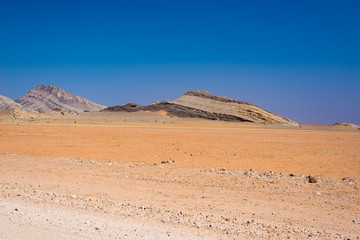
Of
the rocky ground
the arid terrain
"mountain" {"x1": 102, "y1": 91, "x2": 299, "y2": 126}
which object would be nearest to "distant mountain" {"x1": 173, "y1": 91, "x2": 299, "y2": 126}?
"mountain" {"x1": 102, "y1": 91, "x2": 299, "y2": 126}

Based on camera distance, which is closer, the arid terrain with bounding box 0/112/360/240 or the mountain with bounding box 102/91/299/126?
the arid terrain with bounding box 0/112/360/240

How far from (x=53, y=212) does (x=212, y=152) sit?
1540cm

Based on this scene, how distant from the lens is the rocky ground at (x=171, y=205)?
6.19m

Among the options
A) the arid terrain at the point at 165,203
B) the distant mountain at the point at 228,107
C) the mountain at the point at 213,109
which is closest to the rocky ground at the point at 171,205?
the arid terrain at the point at 165,203

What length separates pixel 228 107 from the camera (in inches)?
3196

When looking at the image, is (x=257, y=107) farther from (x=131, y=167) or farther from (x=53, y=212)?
(x=53, y=212)

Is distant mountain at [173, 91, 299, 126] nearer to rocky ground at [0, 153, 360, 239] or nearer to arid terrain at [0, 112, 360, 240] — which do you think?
arid terrain at [0, 112, 360, 240]

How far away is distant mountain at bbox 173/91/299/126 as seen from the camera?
77.2m

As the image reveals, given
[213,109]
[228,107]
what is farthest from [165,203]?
[228,107]

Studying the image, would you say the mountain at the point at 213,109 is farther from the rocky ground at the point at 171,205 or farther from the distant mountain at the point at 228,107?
the rocky ground at the point at 171,205

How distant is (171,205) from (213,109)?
73.0 metres

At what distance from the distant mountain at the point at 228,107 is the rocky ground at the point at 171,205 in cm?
6464

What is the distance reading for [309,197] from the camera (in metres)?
9.33

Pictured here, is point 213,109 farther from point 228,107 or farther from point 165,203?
point 165,203
